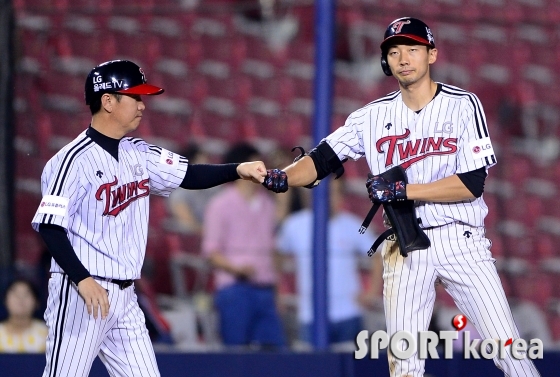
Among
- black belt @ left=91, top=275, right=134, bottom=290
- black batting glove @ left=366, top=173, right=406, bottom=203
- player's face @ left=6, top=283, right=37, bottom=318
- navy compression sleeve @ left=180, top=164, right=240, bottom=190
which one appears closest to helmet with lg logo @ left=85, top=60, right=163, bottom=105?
navy compression sleeve @ left=180, top=164, right=240, bottom=190

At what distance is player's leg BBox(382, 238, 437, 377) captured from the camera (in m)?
3.91

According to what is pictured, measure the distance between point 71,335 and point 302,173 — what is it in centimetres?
117

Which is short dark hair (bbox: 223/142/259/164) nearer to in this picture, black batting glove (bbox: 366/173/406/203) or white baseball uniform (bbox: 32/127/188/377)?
white baseball uniform (bbox: 32/127/188/377)

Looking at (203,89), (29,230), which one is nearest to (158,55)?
(203,89)

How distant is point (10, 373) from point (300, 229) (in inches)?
79.7

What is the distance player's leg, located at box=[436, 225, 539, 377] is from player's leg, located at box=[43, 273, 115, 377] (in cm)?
134

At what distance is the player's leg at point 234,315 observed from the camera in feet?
19.9

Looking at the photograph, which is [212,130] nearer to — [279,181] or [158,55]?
[158,55]

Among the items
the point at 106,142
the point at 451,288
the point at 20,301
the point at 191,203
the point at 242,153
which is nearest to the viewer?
the point at 106,142

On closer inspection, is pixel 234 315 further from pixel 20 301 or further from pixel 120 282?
pixel 120 282

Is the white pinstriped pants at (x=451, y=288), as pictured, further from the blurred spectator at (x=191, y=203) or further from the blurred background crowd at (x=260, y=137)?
the blurred spectator at (x=191, y=203)

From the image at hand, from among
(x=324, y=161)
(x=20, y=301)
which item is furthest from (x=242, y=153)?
(x=324, y=161)

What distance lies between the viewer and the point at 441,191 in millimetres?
3791

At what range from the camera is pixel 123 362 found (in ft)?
12.5
